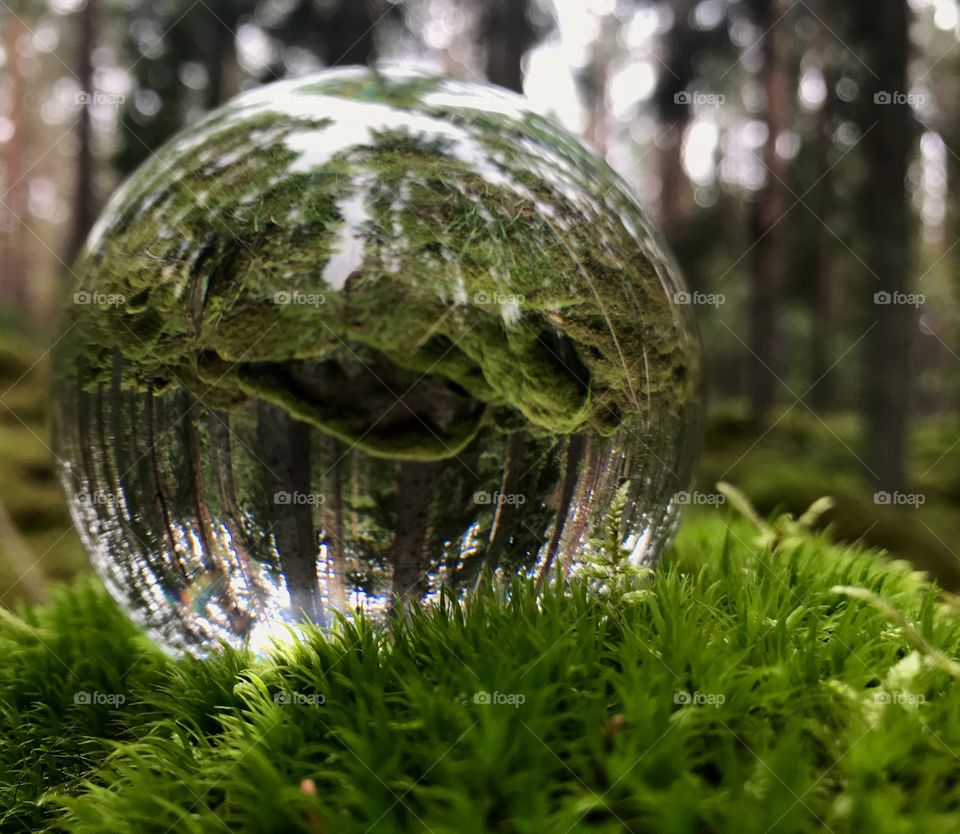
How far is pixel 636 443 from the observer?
2.39m

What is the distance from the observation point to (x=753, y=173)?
16.4 meters

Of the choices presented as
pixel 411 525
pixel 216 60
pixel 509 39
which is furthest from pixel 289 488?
pixel 216 60

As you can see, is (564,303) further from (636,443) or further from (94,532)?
(94,532)

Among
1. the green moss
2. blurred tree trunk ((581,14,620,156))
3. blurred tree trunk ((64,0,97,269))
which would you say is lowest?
the green moss

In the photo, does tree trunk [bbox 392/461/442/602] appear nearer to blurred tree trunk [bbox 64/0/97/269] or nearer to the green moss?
the green moss

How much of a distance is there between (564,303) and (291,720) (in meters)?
1.37

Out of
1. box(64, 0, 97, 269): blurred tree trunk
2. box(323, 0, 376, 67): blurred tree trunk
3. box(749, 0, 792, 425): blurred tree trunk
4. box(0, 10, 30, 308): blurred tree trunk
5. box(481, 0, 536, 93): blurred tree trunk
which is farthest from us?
box(0, 10, 30, 308): blurred tree trunk

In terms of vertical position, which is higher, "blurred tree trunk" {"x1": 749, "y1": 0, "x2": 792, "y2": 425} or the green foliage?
"blurred tree trunk" {"x1": 749, "y1": 0, "x2": 792, "y2": 425}

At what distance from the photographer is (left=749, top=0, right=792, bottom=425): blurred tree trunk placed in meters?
12.6

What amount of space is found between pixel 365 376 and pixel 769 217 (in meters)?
12.1

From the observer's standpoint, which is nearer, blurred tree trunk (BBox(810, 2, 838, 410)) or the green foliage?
the green foliage

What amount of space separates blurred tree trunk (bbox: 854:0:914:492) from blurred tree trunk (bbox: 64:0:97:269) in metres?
12.1

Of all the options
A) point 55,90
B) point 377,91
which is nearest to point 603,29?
point 55,90

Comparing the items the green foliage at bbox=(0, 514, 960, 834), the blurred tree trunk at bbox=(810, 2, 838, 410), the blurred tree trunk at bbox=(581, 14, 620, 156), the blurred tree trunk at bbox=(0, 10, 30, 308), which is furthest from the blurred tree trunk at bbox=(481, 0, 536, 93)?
the blurred tree trunk at bbox=(0, 10, 30, 308)
